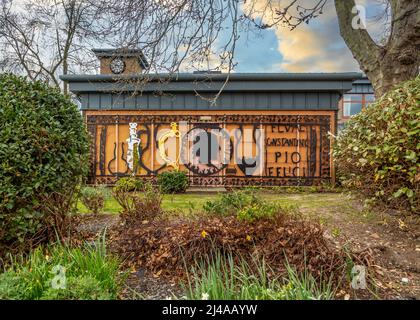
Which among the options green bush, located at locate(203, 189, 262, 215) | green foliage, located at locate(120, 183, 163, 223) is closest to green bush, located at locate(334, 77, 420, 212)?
green bush, located at locate(203, 189, 262, 215)

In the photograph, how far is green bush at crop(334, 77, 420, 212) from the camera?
329 cm

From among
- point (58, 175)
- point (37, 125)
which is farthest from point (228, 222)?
point (37, 125)

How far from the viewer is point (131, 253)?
2.99 meters

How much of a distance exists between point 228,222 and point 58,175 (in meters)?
1.83

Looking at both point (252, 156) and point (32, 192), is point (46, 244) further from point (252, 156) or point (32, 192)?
point (252, 156)

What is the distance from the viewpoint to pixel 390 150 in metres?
3.39

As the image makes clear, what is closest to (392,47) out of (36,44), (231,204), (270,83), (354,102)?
(231,204)

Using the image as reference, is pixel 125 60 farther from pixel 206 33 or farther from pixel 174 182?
pixel 174 182

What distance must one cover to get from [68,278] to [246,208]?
179 cm

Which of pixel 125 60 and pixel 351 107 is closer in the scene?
pixel 125 60

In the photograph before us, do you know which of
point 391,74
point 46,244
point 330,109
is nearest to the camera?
point 46,244

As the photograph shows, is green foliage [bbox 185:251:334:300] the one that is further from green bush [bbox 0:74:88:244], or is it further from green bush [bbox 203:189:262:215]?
green bush [bbox 0:74:88:244]

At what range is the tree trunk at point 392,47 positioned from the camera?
4.55 metres

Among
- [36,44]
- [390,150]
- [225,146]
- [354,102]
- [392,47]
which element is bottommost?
[390,150]
